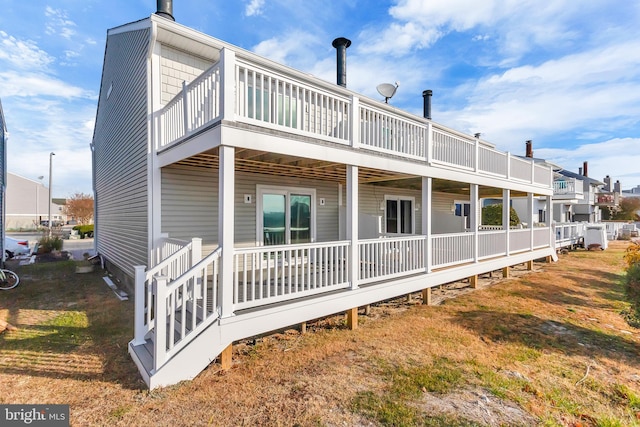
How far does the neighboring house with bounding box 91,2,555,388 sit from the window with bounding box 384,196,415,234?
132 mm

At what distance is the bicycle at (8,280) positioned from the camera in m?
8.34

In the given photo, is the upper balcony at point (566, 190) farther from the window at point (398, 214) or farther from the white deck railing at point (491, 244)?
the window at point (398, 214)

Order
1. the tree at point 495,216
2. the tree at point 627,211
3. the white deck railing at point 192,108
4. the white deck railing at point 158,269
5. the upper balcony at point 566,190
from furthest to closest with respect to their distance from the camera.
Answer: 1. the tree at point 627,211
2. the upper balcony at point 566,190
3. the tree at point 495,216
4. the white deck railing at point 192,108
5. the white deck railing at point 158,269

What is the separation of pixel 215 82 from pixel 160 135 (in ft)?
8.75

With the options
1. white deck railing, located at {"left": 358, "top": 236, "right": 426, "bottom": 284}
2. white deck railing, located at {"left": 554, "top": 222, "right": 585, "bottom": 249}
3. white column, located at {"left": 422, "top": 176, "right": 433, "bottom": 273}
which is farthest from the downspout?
white deck railing, located at {"left": 554, "top": 222, "right": 585, "bottom": 249}

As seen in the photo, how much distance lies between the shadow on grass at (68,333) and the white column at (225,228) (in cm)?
139

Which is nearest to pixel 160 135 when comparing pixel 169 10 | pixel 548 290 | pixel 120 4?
pixel 169 10

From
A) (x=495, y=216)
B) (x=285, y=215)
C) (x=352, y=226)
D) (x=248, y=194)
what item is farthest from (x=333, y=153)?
(x=495, y=216)

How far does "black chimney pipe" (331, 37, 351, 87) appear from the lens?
34.1 feet

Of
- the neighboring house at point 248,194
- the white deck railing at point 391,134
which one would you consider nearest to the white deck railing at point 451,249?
the neighboring house at point 248,194

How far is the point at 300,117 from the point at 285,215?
3.73m

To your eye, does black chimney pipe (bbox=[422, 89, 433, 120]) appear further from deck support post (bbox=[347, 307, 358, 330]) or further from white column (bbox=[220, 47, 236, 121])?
white column (bbox=[220, 47, 236, 121])

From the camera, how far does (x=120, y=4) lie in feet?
29.2

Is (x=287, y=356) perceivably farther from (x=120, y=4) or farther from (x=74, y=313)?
(x=120, y=4)
